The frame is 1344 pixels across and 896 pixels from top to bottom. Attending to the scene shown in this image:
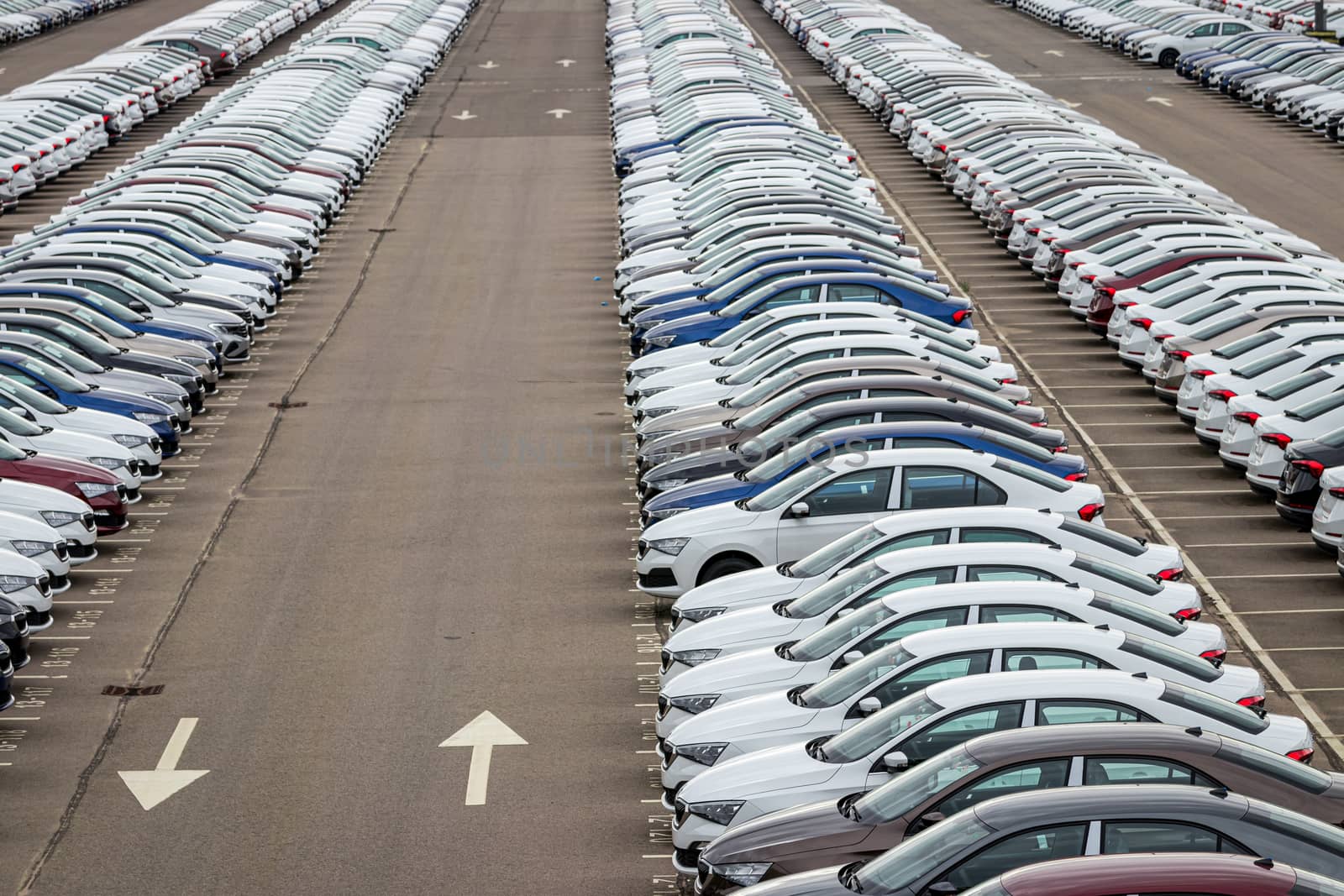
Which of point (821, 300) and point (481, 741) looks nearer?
point (481, 741)

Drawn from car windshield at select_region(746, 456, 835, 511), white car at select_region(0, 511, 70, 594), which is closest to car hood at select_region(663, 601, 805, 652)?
car windshield at select_region(746, 456, 835, 511)

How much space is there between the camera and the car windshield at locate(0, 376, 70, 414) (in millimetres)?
21581

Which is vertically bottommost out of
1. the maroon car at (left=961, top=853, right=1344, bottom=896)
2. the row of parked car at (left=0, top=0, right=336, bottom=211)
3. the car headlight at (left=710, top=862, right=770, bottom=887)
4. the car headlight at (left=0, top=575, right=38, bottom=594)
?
the row of parked car at (left=0, top=0, right=336, bottom=211)

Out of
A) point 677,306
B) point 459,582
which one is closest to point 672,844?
point 459,582

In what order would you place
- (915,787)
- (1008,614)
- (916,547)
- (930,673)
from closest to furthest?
(915,787) < (930,673) < (1008,614) < (916,547)

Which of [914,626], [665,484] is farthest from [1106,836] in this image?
[665,484]

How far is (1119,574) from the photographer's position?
48.2 ft

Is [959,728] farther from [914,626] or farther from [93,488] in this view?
[93,488]

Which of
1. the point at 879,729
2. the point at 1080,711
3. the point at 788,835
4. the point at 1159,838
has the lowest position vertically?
the point at 788,835

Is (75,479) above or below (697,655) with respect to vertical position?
below

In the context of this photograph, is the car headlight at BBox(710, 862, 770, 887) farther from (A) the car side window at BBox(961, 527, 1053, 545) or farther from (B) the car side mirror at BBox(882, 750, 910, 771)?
(A) the car side window at BBox(961, 527, 1053, 545)

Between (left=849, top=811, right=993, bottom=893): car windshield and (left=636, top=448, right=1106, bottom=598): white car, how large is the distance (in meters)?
6.46

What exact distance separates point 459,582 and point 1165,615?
716 cm

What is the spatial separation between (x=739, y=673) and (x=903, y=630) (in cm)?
132
